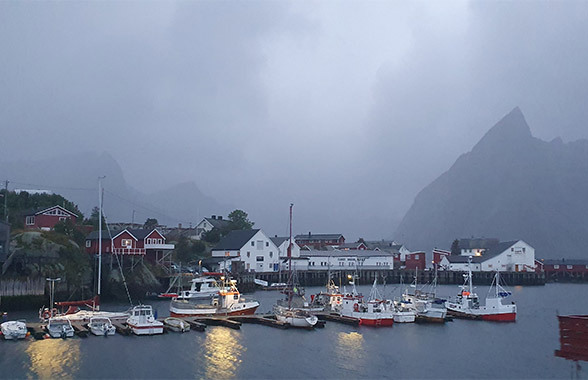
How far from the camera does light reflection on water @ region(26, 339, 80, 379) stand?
2758 centimetres

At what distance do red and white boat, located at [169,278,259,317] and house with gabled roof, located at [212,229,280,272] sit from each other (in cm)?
3649

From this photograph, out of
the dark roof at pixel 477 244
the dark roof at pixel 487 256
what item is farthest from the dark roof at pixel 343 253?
the dark roof at pixel 477 244

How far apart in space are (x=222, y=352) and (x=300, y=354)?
4.70 metres

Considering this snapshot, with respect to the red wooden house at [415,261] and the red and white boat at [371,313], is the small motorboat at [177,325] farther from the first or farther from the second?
the red wooden house at [415,261]

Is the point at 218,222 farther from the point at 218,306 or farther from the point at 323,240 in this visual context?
the point at 218,306

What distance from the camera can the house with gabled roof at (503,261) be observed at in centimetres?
10612

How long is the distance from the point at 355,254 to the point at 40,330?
236 feet

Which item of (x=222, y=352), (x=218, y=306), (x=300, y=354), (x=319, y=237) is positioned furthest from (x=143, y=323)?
(x=319, y=237)

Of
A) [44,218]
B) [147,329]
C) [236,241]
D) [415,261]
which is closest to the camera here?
[147,329]

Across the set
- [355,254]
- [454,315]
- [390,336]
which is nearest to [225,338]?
[390,336]

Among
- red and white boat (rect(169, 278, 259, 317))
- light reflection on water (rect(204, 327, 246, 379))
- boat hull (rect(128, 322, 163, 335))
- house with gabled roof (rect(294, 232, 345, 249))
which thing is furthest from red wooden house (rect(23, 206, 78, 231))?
house with gabled roof (rect(294, 232, 345, 249))

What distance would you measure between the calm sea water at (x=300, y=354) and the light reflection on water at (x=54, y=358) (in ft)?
0.16

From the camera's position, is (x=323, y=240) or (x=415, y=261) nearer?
(x=415, y=261)

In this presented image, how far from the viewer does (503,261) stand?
349 feet
